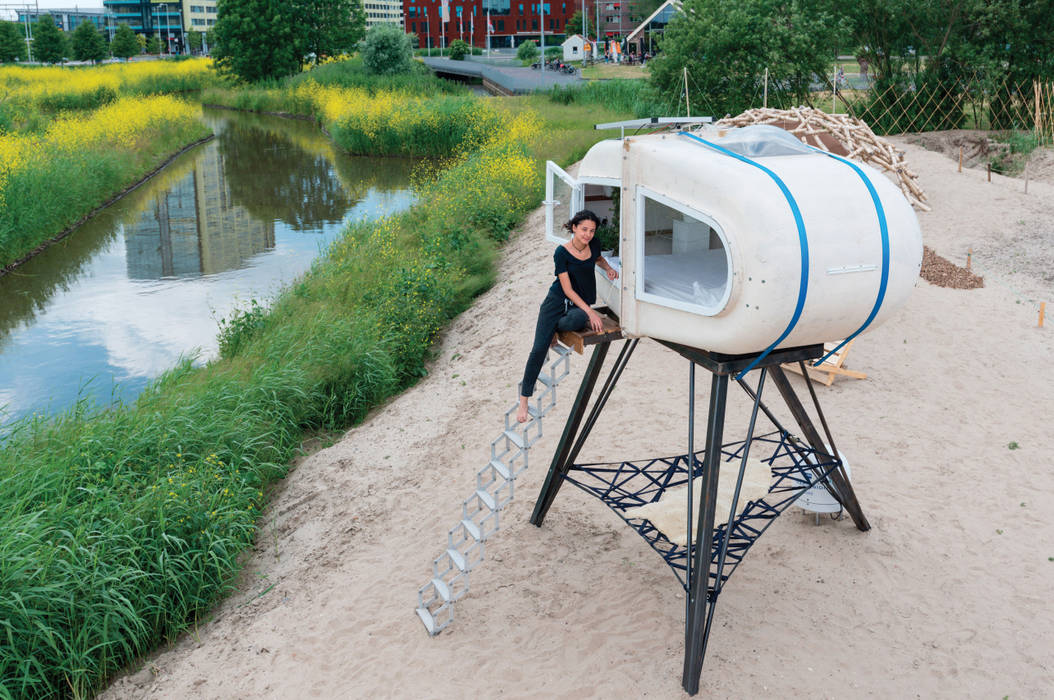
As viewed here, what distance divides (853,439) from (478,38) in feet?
381

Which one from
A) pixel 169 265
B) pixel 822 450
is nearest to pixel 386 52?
pixel 169 265

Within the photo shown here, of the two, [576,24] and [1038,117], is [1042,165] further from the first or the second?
[576,24]

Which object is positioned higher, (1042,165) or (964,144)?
(964,144)

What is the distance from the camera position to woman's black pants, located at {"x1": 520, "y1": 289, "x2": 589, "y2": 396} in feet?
23.7

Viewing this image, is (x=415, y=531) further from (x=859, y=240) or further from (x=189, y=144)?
(x=189, y=144)

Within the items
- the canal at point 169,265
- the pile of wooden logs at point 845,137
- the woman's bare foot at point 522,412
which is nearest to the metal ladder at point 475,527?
the woman's bare foot at point 522,412

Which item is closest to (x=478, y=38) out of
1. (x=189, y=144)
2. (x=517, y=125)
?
(x=189, y=144)

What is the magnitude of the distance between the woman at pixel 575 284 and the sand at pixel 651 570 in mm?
2539

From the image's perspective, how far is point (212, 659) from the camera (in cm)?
783

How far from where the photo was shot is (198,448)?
10.7m

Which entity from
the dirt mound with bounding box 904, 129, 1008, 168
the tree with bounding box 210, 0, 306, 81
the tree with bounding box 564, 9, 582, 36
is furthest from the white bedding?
the tree with bounding box 564, 9, 582, 36

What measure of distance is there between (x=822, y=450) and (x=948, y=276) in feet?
30.1

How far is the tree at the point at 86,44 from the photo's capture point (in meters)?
89.2

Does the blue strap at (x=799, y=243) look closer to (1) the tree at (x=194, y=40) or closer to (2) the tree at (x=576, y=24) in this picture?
(2) the tree at (x=576, y=24)
